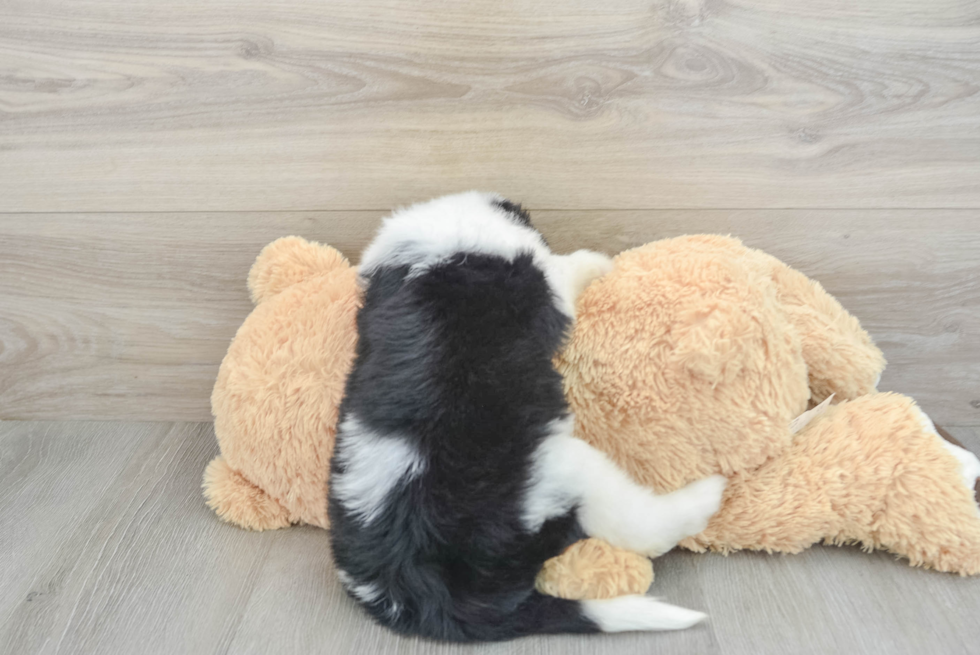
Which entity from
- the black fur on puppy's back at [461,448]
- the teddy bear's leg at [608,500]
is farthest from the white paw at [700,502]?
A: the black fur on puppy's back at [461,448]

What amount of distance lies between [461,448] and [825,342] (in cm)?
48

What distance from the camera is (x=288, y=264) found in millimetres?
939

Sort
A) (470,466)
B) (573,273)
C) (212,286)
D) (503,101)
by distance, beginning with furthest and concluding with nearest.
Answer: (212,286)
(503,101)
(573,273)
(470,466)

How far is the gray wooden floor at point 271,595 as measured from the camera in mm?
720

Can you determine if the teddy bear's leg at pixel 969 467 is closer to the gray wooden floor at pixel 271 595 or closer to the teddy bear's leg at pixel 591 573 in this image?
the gray wooden floor at pixel 271 595

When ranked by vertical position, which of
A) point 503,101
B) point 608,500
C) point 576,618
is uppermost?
point 503,101

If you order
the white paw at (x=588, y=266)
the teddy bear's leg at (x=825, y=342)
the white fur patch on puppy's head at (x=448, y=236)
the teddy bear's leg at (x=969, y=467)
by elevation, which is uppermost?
Answer: the white fur patch on puppy's head at (x=448, y=236)

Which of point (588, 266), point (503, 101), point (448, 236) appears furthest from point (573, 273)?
point (503, 101)

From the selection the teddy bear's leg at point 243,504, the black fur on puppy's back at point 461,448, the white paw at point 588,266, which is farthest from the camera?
the teddy bear's leg at point 243,504

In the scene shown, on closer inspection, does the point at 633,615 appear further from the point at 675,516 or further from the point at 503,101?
the point at 503,101

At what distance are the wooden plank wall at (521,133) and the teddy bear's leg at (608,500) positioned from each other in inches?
14.3

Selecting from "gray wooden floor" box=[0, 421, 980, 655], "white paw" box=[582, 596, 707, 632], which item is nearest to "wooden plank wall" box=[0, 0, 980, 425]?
"gray wooden floor" box=[0, 421, 980, 655]

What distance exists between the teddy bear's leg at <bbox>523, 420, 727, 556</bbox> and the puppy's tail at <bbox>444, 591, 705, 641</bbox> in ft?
0.20

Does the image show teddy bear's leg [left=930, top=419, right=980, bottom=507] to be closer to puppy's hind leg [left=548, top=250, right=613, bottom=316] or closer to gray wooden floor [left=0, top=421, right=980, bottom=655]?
gray wooden floor [left=0, top=421, right=980, bottom=655]
